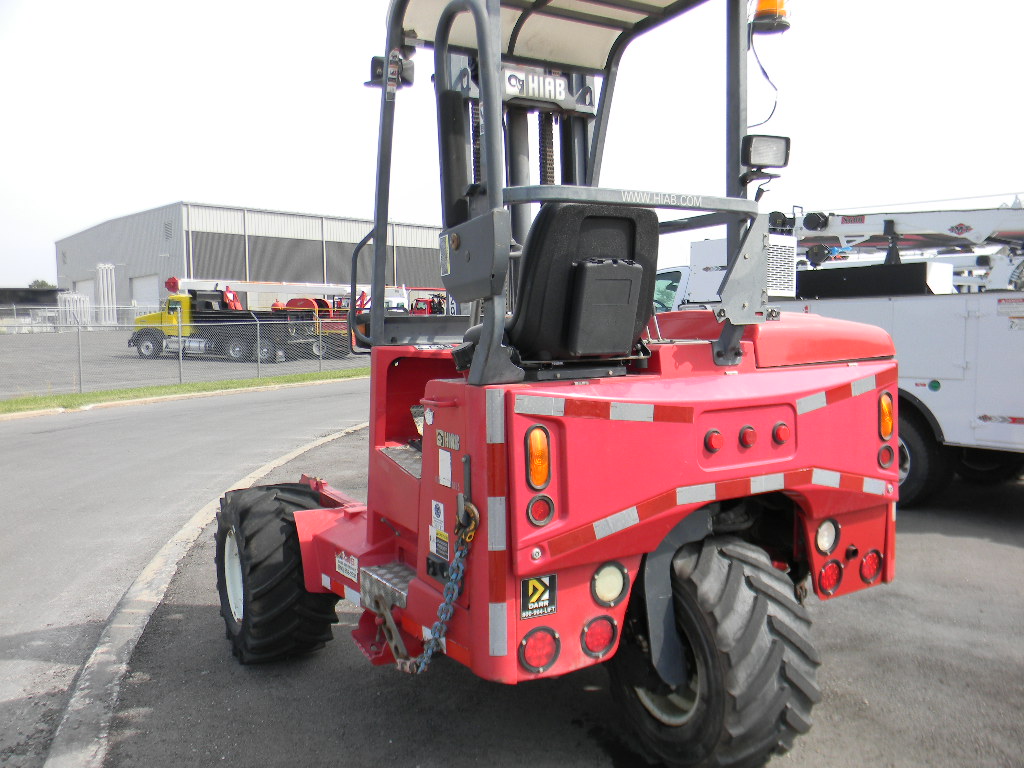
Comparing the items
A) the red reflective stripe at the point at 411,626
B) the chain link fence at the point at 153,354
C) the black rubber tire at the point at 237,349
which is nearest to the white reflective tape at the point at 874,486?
the red reflective stripe at the point at 411,626

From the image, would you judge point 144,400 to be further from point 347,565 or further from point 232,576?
point 347,565

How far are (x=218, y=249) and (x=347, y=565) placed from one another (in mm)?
51252

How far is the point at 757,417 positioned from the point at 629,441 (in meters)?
0.55

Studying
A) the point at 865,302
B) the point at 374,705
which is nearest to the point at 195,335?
the point at 865,302

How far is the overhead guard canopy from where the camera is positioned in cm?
375

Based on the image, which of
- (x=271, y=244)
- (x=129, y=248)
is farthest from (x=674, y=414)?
(x=129, y=248)


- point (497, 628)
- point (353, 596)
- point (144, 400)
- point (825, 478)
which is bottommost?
point (144, 400)

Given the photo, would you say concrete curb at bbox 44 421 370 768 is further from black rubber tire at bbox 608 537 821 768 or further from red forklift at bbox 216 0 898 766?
black rubber tire at bbox 608 537 821 768

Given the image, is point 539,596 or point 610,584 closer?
point 539,596

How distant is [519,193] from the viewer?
2.69 m

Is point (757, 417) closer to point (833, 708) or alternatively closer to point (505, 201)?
point (505, 201)

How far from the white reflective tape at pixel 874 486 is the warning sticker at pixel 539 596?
141 centimetres

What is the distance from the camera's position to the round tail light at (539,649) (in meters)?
2.79

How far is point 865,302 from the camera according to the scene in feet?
25.1
